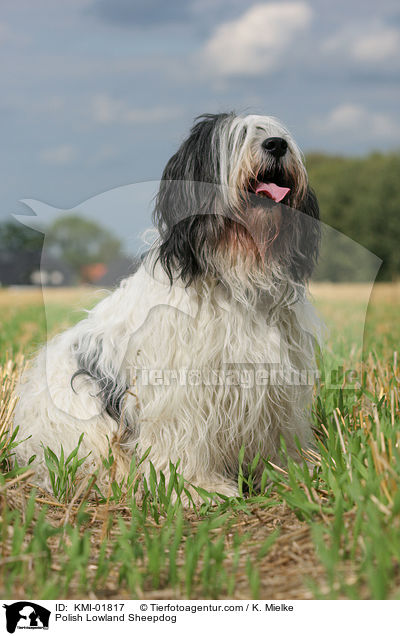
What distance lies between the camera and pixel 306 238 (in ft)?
10.0

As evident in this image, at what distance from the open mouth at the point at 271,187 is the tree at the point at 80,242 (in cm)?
76

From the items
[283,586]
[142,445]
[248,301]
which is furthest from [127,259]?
[283,586]

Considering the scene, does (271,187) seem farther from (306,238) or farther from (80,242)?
(80,242)

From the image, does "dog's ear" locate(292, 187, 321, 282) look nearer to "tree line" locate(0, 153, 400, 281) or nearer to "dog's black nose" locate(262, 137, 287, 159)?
"dog's black nose" locate(262, 137, 287, 159)

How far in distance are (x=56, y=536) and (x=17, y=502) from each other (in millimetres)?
218

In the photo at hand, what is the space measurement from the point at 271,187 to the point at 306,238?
327 mm

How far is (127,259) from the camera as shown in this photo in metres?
3.26

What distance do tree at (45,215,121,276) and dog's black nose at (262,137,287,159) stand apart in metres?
0.86

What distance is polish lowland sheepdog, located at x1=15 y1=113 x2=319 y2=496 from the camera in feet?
9.41

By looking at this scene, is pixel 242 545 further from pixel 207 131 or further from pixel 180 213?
pixel 207 131
